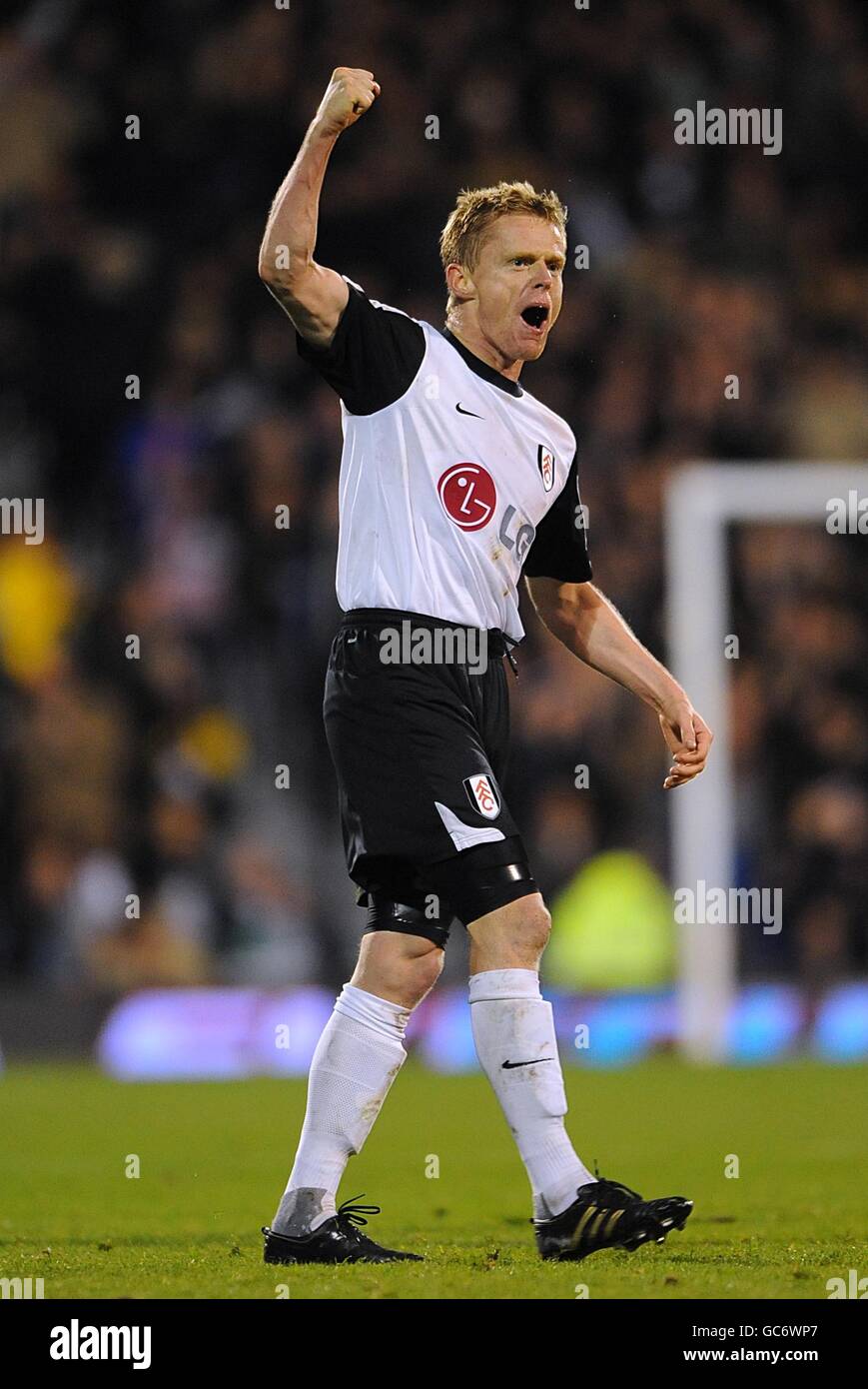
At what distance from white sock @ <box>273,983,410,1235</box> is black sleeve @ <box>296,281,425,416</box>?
4.24ft

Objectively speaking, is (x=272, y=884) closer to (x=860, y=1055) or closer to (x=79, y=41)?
(x=860, y=1055)

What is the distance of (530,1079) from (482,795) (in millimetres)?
602

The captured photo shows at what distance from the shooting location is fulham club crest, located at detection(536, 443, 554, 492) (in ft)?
15.2

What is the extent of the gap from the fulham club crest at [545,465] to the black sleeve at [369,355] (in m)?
0.38

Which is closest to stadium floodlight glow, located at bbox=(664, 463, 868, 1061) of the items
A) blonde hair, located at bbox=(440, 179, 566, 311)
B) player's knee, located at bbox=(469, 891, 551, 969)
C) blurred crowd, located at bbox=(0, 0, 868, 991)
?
blurred crowd, located at bbox=(0, 0, 868, 991)

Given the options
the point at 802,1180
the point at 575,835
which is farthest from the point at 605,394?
the point at 802,1180

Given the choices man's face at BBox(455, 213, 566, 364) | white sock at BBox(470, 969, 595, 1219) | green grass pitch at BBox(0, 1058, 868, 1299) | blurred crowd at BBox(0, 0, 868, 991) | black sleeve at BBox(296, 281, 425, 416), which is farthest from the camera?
blurred crowd at BBox(0, 0, 868, 991)

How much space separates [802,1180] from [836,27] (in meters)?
11.6

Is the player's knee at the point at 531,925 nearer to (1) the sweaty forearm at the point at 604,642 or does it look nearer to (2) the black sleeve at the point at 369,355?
(1) the sweaty forearm at the point at 604,642

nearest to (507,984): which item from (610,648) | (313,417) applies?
(610,648)

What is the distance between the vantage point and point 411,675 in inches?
170

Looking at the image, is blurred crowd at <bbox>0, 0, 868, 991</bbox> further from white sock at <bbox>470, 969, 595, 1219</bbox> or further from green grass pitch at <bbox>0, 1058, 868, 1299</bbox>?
white sock at <bbox>470, 969, 595, 1219</bbox>

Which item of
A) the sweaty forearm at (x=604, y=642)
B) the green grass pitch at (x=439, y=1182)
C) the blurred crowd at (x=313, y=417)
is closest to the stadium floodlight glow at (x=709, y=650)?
the green grass pitch at (x=439, y=1182)

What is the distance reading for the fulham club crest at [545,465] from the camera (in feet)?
15.2
